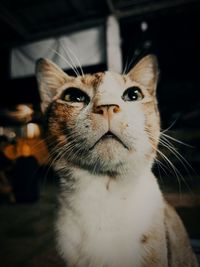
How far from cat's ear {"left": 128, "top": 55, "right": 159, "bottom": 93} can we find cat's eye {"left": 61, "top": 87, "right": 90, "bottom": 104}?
0.81 ft

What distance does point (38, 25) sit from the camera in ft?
6.12

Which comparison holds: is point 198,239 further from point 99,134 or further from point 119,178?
point 99,134

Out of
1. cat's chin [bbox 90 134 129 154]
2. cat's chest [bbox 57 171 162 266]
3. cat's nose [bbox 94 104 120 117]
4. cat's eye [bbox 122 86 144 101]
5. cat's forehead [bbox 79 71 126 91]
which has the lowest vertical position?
cat's chest [bbox 57 171 162 266]

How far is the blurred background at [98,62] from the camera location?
3.90ft

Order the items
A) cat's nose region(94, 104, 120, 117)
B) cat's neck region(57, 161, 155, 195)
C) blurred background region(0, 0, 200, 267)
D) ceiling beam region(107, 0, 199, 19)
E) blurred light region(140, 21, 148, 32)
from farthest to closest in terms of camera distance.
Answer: blurred light region(140, 21, 148, 32) < ceiling beam region(107, 0, 199, 19) < blurred background region(0, 0, 200, 267) < cat's neck region(57, 161, 155, 195) < cat's nose region(94, 104, 120, 117)

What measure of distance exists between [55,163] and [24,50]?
113cm

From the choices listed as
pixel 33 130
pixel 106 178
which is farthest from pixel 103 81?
pixel 33 130

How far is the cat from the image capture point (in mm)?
819

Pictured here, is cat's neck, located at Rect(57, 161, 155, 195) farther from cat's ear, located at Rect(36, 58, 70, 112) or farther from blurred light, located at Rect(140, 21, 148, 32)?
blurred light, located at Rect(140, 21, 148, 32)

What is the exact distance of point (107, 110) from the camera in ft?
2.63

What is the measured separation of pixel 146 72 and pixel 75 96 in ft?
1.16

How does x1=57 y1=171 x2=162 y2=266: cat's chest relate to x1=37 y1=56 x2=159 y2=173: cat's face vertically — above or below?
below

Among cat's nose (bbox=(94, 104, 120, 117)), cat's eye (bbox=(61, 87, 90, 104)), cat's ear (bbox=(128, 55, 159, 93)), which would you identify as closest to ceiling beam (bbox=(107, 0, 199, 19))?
cat's ear (bbox=(128, 55, 159, 93))

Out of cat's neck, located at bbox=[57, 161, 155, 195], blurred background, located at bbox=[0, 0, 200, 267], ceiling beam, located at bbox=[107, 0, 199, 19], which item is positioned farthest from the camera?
ceiling beam, located at bbox=[107, 0, 199, 19]
